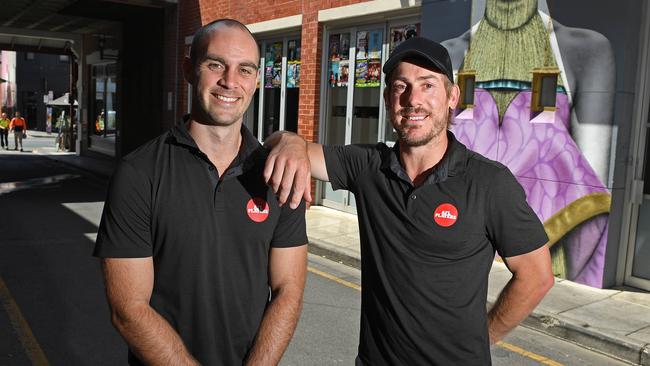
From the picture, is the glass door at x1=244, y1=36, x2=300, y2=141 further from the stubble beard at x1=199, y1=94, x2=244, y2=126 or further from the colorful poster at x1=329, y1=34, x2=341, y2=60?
the stubble beard at x1=199, y1=94, x2=244, y2=126

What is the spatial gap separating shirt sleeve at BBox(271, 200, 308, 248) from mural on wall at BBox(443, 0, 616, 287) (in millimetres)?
5579

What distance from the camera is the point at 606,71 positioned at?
22.2 feet

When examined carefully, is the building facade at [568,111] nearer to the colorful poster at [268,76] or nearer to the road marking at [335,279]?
the road marking at [335,279]

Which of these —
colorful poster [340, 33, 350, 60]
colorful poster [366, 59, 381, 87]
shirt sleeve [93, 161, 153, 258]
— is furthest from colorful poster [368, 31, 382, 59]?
shirt sleeve [93, 161, 153, 258]

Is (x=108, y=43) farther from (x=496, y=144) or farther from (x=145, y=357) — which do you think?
(x=145, y=357)

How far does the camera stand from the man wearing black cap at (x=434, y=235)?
7.32ft

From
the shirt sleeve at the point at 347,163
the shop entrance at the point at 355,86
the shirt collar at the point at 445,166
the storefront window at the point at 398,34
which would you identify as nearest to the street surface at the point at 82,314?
the shirt sleeve at the point at 347,163

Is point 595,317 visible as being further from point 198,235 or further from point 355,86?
point 355,86

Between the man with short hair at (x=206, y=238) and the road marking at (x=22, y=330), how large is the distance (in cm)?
284

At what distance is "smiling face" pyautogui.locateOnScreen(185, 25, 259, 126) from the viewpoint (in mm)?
2156

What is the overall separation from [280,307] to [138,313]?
0.51 meters

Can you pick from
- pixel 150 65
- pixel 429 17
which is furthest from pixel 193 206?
pixel 150 65

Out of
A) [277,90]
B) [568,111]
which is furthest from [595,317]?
[277,90]

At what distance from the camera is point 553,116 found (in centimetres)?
732
